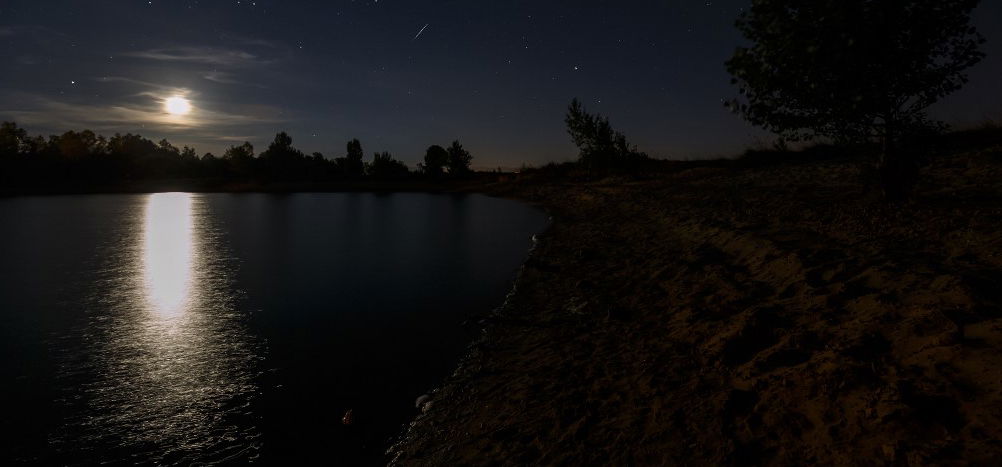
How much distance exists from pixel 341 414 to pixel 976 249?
36.0 feet

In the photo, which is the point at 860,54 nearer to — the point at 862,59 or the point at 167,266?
the point at 862,59

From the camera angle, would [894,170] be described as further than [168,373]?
Yes

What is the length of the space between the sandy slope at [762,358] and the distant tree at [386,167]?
342 feet

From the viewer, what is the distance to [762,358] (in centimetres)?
625

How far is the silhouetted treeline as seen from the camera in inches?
3942

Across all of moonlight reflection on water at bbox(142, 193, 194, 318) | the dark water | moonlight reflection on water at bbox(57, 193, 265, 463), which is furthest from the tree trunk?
moonlight reflection on water at bbox(142, 193, 194, 318)

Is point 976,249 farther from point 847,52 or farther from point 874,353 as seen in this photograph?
point 847,52

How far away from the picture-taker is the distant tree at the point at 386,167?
Answer: 11288cm

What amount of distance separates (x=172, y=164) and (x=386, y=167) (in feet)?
174

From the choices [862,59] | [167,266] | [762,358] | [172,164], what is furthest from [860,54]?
[172,164]

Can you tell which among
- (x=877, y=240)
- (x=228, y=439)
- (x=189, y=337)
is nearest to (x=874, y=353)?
(x=877, y=240)

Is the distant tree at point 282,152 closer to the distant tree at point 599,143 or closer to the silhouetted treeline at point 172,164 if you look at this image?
the silhouetted treeline at point 172,164

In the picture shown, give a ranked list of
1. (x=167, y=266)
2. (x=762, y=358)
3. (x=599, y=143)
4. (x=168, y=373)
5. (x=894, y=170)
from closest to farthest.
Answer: (x=762, y=358) < (x=168, y=373) < (x=894, y=170) < (x=167, y=266) < (x=599, y=143)

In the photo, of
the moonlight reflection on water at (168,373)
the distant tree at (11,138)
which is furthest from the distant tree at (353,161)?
the moonlight reflection on water at (168,373)
